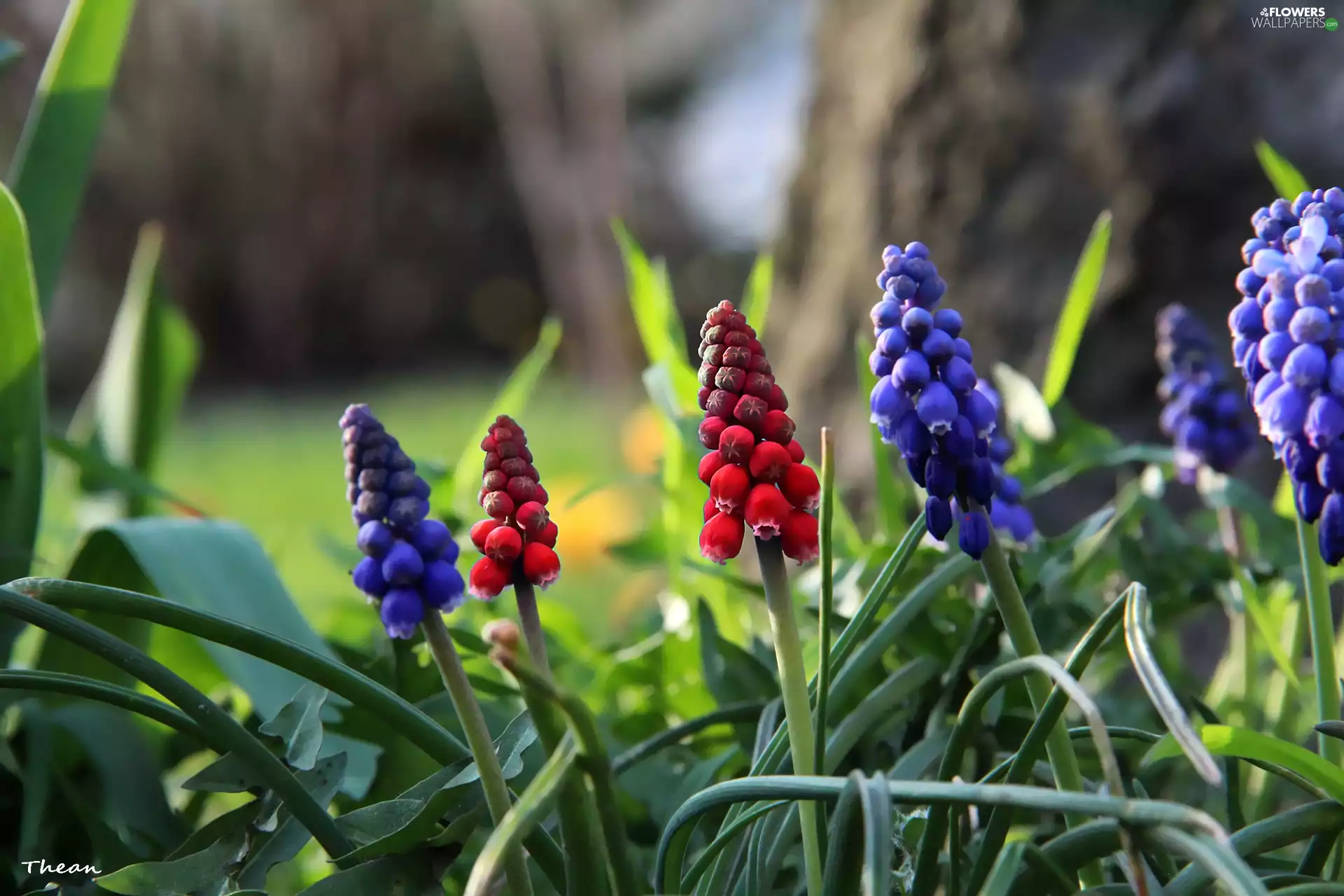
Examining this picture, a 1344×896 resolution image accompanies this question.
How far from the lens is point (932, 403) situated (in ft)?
2.40

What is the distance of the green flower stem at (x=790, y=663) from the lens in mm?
734

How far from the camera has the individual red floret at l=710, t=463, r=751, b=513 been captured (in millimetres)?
717

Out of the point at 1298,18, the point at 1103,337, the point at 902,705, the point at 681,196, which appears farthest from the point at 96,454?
the point at 681,196

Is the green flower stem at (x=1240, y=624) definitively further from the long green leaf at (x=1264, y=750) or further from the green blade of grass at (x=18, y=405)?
the green blade of grass at (x=18, y=405)

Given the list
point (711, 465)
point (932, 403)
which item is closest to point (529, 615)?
point (711, 465)

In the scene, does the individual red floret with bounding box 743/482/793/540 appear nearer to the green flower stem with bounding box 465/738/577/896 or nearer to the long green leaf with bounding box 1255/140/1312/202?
the green flower stem with bounding box 465/738/577/896

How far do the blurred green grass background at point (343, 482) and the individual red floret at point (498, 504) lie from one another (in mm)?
463

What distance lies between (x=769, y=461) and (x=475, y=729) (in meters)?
0.23

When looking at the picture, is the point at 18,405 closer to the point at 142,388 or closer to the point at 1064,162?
the point at 142,388

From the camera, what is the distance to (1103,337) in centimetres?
205

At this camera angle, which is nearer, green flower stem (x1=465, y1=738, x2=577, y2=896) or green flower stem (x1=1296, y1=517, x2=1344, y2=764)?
green flower stem (x1=465, y1=738, x2=577, y2=896)

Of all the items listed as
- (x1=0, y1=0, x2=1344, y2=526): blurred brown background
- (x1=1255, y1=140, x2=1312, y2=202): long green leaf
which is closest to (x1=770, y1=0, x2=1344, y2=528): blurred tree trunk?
(x1=0, y1=0, x2=1344, y2=526): blurred brown background

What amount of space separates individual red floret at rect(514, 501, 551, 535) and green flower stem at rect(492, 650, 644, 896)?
100 mm

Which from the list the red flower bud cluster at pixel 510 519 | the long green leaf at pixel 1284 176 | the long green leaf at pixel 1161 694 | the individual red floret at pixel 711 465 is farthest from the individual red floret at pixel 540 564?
the long green leaf at pixel 1284 176
